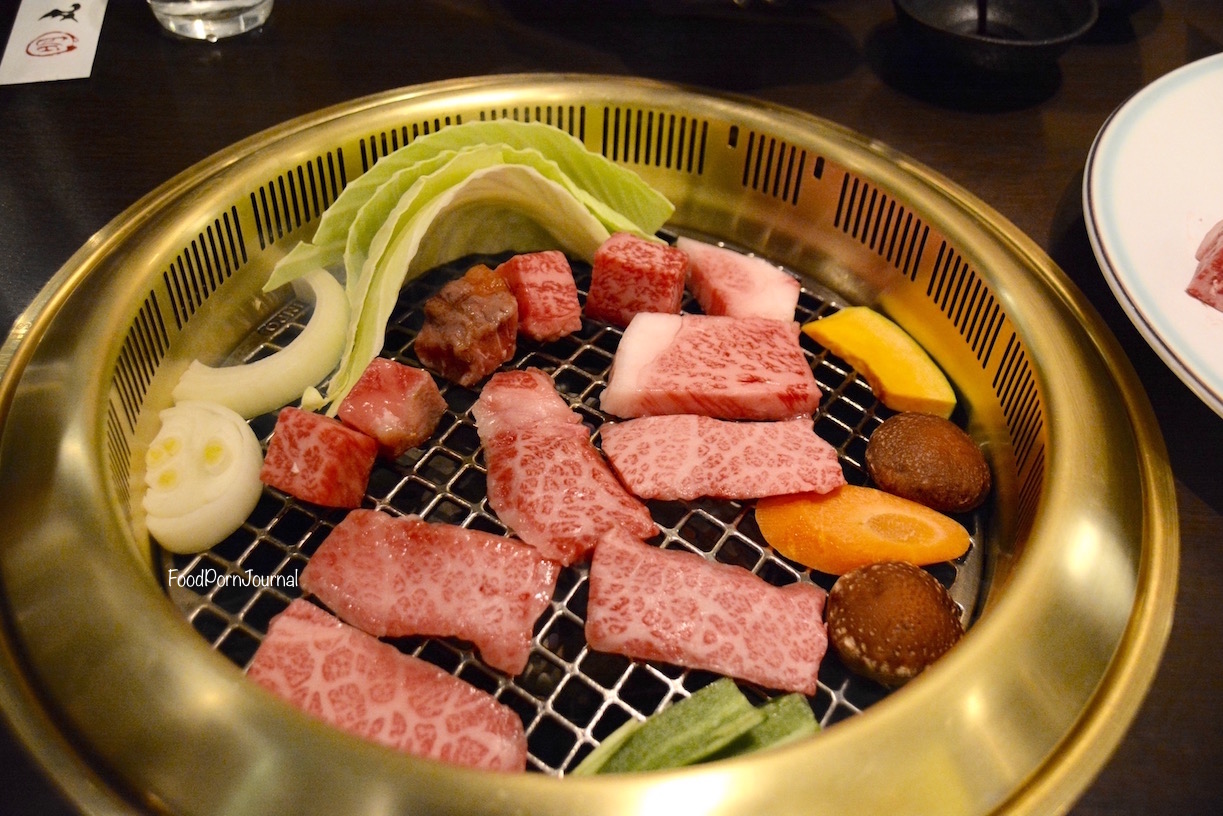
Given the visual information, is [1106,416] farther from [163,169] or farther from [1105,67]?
[163,169]

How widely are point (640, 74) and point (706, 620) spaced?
1.84 m

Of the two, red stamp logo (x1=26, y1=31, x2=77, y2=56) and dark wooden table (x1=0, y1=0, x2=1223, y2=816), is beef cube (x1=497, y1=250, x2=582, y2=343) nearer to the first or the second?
dark wooden table (x1=0, y1=0, x2=1223, y2=816)

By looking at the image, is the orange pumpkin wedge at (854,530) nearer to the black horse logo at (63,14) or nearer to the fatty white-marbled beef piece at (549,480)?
the fatty white-marbled beef piece at (549,480)

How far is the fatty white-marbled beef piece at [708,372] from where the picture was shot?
206 cm

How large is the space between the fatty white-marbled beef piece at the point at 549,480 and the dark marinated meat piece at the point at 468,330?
0.13m

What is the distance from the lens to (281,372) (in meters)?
2.07

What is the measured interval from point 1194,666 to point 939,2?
2373 millimetres

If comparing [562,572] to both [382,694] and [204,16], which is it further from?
[204,16]

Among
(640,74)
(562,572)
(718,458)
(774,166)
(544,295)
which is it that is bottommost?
(562,572)

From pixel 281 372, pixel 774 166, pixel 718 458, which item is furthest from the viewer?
pixel 774 166

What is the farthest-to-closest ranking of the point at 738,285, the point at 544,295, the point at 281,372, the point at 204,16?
the point at 204,16
the point at 738,285
the point at 544,295
the point at 281,372

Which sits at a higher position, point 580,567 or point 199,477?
point 199,477
